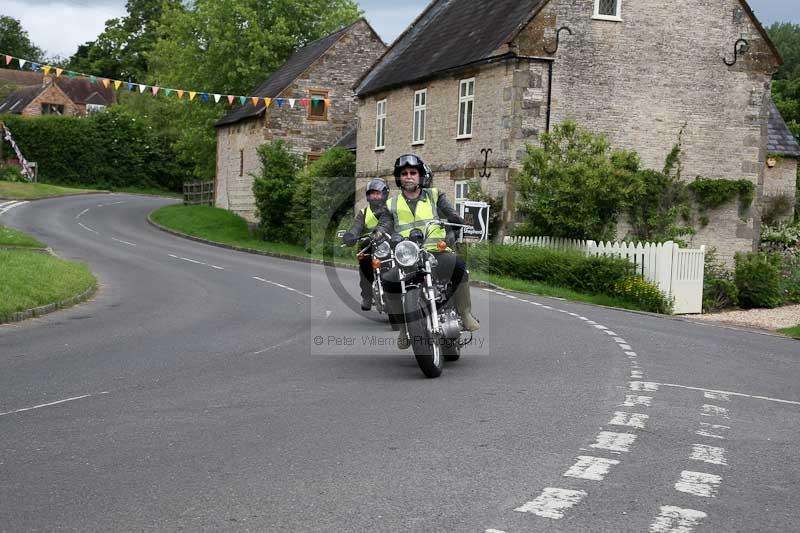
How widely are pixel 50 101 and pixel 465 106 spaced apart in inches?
2916

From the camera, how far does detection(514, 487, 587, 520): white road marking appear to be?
5516mm

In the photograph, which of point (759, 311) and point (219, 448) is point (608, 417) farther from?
point (759, 311)

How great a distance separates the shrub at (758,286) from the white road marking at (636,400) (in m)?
18.8

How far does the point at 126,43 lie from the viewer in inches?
3888

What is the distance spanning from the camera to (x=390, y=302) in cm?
1020

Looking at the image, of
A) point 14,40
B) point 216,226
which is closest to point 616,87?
point 216,226

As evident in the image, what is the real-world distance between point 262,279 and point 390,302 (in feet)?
48.2

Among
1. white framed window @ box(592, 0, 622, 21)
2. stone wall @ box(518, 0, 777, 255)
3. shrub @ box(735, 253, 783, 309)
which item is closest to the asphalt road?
shrub @ box(735, 253, 783, 309)

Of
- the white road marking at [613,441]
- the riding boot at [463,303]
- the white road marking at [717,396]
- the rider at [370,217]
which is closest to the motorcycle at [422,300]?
the riding boot at [463,303]

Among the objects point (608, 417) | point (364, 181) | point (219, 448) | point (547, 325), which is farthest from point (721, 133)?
point (219, 448)

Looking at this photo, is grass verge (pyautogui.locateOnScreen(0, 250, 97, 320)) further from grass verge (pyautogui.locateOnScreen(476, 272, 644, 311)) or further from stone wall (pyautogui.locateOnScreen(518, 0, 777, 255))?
stone wall (pyautogui.locateOnScreen(518, 0, 777, 255))

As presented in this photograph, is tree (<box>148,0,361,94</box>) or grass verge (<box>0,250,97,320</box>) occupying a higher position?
tree (<box>148,0,361,94</box>)

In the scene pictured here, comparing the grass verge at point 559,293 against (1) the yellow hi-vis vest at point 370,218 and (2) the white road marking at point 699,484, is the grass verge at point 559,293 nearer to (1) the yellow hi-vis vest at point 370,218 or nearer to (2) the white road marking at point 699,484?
(1) the yellow hi-vis vest at point 370,218

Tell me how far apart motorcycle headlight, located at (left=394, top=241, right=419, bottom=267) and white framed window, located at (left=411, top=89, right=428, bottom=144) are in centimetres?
2615
